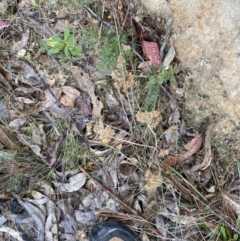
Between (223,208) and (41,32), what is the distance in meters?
1.42

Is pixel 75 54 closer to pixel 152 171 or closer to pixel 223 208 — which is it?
pixel 152 171

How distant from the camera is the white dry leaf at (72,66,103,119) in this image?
7.42ft

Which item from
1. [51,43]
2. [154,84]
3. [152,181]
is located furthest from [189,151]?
[51,43]

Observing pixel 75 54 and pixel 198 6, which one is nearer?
pixel 198 6

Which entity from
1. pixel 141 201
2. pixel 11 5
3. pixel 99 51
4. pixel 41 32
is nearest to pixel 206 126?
pixel 141 201

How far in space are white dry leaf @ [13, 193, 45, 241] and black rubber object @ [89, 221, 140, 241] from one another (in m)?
0.29

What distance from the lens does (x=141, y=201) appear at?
7.25 ft

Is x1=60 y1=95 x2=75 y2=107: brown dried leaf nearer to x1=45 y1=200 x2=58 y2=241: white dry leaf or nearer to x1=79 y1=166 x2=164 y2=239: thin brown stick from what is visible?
x1=79 y1=166 x2=164 y2=239: thin brown stick

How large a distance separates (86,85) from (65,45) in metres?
0.25

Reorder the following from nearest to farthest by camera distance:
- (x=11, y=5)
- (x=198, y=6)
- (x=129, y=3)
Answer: (x=198, y=6)
(x=129, y=3)
(x=11, y=5)

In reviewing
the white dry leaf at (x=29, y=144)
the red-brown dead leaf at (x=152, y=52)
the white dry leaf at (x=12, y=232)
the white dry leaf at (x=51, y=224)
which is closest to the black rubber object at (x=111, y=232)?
the white dry leaf at (x=51, y=224)

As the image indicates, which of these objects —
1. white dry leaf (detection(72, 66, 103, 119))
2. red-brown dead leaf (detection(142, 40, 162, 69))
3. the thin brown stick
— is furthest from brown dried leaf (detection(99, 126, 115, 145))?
red-brown dead leaf (detection(142, 40, 162, 69))

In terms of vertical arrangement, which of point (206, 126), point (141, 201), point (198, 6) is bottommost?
point (141, 201)

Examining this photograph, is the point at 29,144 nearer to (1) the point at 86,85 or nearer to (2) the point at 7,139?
(2) the point at 7,139
